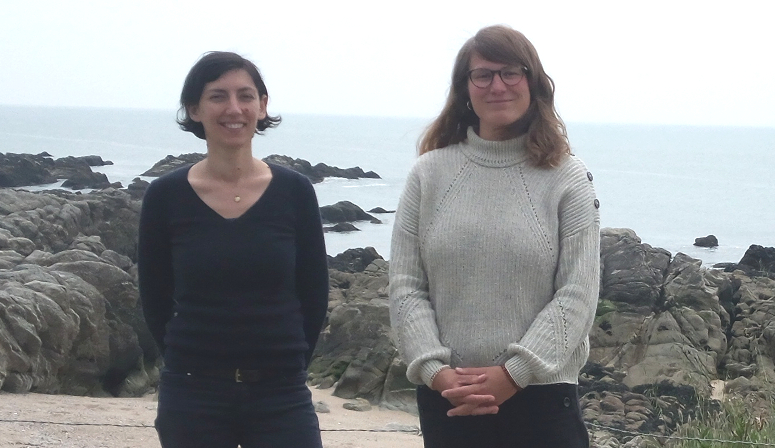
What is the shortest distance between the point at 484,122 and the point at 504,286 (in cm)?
54

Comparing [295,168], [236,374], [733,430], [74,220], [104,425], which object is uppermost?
[236,374]

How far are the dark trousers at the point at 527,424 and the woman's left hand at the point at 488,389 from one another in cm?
6

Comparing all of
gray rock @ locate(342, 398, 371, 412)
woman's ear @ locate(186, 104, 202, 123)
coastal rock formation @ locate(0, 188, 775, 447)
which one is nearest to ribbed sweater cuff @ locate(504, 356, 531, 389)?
woman's ear @ locate(186, 104, 202, 123)

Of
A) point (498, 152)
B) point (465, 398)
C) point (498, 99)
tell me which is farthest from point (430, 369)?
point (498, 99)

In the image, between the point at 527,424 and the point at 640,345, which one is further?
the point at 640,345

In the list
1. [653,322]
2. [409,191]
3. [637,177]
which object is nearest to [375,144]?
[637,177]

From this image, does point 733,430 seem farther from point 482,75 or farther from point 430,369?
point 482,75

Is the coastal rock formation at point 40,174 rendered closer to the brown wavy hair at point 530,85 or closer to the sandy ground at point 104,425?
the sandy ground at point 104,425

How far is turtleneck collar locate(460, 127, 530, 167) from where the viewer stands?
114 inches

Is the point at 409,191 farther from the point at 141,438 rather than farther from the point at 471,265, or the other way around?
the point at 141,438

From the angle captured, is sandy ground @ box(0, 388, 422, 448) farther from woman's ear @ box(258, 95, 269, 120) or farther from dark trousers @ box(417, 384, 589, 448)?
dark trousers @ box(417, 384, 589, 448)

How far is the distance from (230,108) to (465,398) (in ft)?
3.66

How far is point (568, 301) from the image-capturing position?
2725mm

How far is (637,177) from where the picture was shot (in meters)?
69.6
